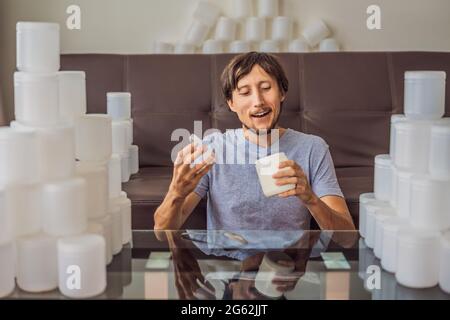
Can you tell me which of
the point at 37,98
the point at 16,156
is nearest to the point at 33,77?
the point at 37,98

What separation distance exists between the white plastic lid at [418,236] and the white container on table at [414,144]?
107 millimetres

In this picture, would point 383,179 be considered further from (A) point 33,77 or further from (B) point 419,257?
(A) point 33,77

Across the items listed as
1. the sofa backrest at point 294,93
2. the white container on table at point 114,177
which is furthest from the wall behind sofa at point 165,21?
the white container on table at point 114,177

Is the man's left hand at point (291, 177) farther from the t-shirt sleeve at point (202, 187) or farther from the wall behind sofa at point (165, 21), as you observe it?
the wall behind sofa at point (165, 21)

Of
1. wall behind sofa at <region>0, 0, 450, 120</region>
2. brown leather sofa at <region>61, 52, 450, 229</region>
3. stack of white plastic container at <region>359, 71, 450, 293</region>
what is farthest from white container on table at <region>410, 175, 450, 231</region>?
wall behind sofa at <region>0, 0, 450, 120</region>

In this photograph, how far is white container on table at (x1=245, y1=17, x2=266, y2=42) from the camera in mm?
3166

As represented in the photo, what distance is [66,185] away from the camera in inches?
40.3

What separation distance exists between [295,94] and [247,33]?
28.7 inches

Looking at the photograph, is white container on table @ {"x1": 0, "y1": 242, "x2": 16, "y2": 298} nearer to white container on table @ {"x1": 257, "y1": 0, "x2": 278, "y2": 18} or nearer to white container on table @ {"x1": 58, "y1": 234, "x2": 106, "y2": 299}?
white container on table @ {"x1": 58, "y1": 234, "x2": 106, "y2": 299}

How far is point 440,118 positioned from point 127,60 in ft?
5.71

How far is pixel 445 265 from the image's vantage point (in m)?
1.02

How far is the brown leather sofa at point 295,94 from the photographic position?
2.54 metres

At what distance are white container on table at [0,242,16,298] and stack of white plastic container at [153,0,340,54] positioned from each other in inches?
88.8
